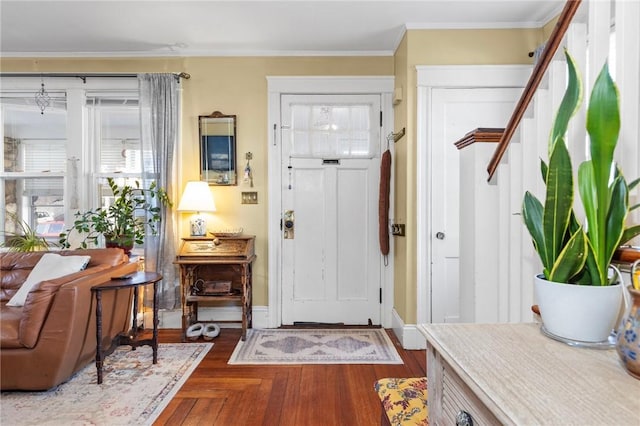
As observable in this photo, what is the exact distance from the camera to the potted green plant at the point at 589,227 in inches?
29.0

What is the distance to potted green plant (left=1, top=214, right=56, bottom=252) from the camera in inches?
128

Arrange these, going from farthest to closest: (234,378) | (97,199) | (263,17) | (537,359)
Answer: (97,199)
(263,17)
(234,378)
(537,359)

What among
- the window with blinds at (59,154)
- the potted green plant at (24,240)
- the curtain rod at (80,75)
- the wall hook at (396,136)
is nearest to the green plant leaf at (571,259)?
the wall hook at (396,136)

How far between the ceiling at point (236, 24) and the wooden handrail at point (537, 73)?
170cm

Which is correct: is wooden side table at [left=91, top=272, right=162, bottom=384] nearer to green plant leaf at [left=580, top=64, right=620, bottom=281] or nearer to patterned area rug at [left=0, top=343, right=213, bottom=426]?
patterned area rug at [left=0, top=343, right=213, bottom=426]

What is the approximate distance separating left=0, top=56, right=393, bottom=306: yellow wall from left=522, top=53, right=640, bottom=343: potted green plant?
9.15 ft

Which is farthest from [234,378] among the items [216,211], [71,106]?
[71,106]

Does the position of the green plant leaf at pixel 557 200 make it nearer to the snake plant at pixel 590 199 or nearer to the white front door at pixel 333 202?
the snake plant at pixel 590 199

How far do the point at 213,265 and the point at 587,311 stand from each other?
3.01 meters

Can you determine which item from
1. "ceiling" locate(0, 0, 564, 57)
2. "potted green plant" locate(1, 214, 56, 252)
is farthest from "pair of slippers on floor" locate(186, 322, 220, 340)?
"ceiling" locate(0, 0, 564, 57)

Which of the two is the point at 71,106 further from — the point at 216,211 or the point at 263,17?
the point at 263,17

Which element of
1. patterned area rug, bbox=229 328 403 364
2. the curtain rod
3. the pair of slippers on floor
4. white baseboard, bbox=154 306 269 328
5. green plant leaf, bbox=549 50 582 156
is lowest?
patterned area rug, bbox=229 328 403 364

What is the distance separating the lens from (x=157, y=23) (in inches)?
113

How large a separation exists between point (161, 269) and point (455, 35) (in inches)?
124
